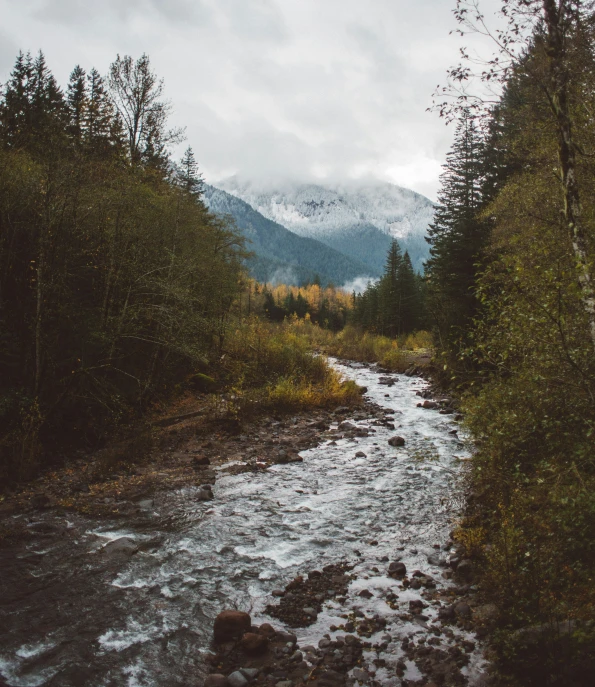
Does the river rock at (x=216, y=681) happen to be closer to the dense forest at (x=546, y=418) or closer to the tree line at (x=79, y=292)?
the dense forest at (x=546, y=418)

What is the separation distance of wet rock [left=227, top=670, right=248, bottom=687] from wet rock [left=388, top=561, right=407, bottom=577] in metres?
2.78

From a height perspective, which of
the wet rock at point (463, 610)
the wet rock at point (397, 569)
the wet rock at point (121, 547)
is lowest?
the wet rock at point (121, 547)

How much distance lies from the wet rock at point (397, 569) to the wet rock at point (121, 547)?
4022 mm

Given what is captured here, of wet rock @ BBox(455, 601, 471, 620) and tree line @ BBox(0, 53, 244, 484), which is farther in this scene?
tree line @ BBox(0, 53, 244, 484)

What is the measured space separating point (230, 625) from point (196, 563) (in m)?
1.74

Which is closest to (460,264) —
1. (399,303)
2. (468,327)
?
(468,327)

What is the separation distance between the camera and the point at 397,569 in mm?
6426

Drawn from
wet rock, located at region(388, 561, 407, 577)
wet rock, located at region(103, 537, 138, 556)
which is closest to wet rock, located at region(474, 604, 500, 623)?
wet rock, located at region(388, 561, 407, 577)

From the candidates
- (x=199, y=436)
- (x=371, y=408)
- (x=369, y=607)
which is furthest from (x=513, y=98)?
(x=371, y=408)

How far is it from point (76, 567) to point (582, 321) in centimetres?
803

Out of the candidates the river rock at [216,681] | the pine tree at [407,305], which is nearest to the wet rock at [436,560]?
the river rock at [216,681]

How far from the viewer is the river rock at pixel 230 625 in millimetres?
5023

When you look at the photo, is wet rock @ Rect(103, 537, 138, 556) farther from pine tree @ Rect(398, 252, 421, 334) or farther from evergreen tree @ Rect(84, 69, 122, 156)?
pine tree @ Rect(398, 252, 421, 334)

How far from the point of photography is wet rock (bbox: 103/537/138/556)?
6715 mm
